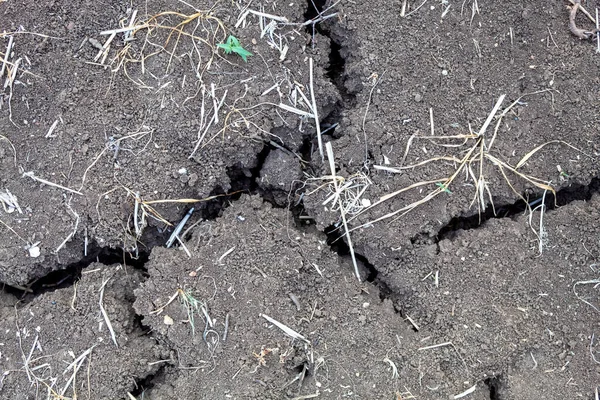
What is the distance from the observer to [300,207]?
1.91 metres

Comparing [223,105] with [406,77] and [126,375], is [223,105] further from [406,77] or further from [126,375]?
[126,375]

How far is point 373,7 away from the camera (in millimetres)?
1881

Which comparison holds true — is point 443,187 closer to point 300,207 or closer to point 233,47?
point 300,207

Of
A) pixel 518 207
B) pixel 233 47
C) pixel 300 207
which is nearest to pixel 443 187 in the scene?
pixel 518 207

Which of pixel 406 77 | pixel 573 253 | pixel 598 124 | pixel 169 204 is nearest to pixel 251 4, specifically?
pixel 406 77

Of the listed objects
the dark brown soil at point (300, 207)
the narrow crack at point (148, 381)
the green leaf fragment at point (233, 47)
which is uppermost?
the green leaf fragment at point (233, 47)

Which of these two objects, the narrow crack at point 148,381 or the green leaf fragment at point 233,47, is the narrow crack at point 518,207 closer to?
the green leaf fragment at point 233,47

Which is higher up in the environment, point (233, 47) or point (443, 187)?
point (233, 47)

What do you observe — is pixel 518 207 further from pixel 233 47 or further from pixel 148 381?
pixel 148 381

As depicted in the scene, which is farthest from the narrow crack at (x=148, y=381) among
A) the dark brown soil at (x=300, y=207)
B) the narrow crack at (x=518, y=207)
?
the narrow crack at (x=518, y=207)

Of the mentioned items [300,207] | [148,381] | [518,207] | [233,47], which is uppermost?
[233,47]

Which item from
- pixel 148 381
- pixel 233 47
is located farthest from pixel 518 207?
pixel 148 381

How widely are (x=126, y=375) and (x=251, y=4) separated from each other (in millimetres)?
1323

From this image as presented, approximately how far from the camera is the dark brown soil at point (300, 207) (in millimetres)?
1789
